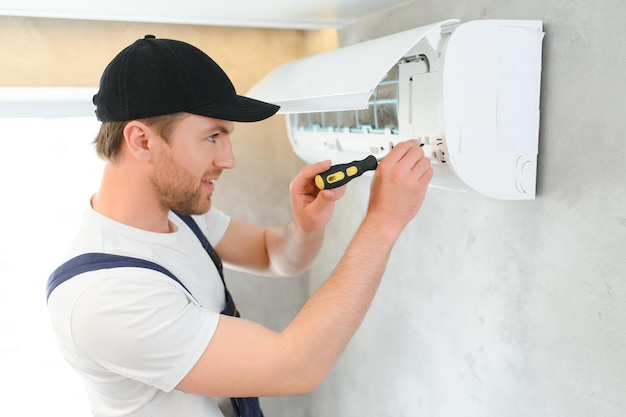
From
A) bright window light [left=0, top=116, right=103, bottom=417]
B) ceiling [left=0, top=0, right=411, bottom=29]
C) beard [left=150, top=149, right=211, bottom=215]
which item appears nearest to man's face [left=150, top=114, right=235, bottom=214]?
beard [left=150, top=149, right=211, bottom=215]

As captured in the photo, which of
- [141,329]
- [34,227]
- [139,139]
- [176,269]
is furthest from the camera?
[34,227]

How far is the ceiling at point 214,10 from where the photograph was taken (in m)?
1.23

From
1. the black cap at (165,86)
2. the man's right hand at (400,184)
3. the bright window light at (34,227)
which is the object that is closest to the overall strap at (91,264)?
the black cap at (165,86)

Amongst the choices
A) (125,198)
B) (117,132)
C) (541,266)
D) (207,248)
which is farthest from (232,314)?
(541,266)

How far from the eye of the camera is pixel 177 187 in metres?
0.98

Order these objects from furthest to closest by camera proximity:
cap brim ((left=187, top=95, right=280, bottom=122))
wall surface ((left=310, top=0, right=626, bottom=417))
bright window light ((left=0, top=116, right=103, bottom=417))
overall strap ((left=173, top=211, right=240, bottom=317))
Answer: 1. bright window light ((left=0, top=116, right=103, bottom=417))
2. overall strap ((left=173, top=211, right=240, bottom=317))
3. cap brim ((left=187, top=95, right=280, bottom=122))
4. wall surface ((left=310, top=0, right=626, bottom=417))

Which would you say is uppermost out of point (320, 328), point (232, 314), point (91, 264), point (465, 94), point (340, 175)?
point (465, 94)

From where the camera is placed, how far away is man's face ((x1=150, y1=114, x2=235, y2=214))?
954 millimetres

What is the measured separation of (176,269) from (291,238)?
0.31 metres

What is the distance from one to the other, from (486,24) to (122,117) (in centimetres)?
59

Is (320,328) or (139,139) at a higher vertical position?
(139,139)

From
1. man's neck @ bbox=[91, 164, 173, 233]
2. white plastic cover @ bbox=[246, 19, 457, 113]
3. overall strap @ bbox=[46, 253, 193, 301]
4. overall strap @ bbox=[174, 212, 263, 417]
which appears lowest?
overall strap @ bbox=[174, 212, 263, 417]

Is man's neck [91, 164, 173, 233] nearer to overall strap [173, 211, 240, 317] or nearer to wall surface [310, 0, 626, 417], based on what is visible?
overall strap [173, 211, 240, 317]

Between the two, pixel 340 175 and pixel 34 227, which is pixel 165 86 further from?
pixel 34 227
